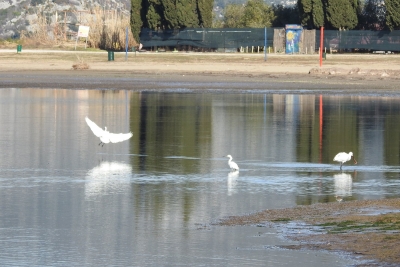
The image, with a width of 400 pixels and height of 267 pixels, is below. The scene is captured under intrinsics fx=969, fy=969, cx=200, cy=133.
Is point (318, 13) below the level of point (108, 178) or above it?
above

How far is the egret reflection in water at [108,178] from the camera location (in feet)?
43.6

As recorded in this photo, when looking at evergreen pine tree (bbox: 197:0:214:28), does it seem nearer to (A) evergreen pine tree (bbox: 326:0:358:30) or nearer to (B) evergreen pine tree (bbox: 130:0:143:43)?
(B) evergreen pine tree (bbox: 130:0:143:43)

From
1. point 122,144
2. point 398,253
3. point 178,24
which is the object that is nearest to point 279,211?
point 398,253

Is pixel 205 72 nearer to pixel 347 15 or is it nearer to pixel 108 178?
pixel 347 15

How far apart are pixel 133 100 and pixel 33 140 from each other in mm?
10108

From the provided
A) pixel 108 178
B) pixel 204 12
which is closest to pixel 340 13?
pixel 204 12

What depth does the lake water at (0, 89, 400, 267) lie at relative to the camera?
9.97 metres

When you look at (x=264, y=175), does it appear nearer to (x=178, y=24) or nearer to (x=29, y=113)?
(x=29, y=113)

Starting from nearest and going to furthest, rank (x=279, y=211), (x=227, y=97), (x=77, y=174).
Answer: (x=279, y=211)
(x=77, y=174)
(x=227, y=97)

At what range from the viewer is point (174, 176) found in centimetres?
1455

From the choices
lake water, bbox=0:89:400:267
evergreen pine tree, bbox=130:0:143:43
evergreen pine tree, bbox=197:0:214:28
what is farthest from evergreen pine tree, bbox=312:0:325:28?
lake water, bbox=0:89:400:267

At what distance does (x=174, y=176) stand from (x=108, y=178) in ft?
3.25

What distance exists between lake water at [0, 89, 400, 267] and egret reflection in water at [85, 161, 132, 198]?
0.6 inches

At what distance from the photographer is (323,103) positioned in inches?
1120
